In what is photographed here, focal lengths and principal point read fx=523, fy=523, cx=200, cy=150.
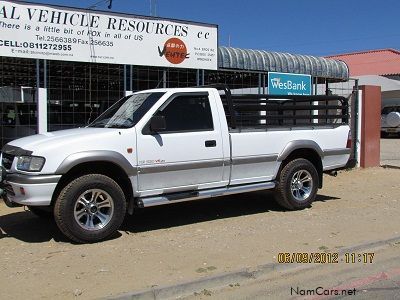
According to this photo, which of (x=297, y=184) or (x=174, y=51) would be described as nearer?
(x=297, y=184)

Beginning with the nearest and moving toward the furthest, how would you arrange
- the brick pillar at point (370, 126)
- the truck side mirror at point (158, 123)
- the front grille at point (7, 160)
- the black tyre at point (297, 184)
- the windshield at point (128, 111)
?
the front grille at point (7, 160)
the truck side mirror at point (158, 123)
the windshield at point (128, 111)
the black tyre at point (297, 184)
the brick pillar at point (370, 126)

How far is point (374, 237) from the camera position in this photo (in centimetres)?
688

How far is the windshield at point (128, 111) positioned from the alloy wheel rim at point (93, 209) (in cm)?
102

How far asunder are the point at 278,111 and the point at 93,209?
3.81 metres

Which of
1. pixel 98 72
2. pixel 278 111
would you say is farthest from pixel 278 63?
pixel 278 111

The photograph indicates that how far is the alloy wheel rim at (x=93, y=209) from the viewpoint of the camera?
6.45 metres

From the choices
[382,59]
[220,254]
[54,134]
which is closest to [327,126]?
[220,254]

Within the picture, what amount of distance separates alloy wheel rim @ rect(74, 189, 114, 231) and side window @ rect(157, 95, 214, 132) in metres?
1.28

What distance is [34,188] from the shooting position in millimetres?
6125

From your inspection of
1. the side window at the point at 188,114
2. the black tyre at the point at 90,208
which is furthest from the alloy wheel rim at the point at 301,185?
the black tyre at the point at 90,208

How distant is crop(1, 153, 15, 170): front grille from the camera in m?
6.59

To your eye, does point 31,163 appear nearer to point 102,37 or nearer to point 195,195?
point 195,195

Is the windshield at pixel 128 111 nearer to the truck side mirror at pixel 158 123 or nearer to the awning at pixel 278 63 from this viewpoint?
the truck side mirror at pixel 158 123

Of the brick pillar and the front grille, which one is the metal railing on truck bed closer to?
the front grille
